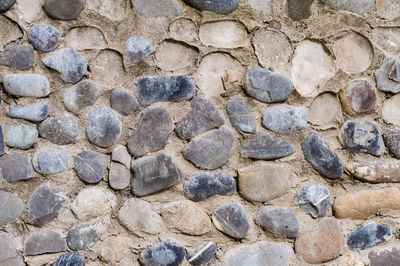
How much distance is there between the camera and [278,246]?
1479mm

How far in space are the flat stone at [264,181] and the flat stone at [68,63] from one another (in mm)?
491

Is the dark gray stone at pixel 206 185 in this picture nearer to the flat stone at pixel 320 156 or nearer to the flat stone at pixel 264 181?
the flat stone at pixel 264 181

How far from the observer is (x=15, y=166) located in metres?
1.33

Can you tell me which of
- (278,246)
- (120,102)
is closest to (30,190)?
(120,102)

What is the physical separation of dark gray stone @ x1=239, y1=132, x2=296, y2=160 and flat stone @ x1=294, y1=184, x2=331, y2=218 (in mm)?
119

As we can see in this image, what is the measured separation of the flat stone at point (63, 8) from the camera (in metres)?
1.32

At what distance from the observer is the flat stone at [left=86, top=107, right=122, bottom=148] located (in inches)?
54.1

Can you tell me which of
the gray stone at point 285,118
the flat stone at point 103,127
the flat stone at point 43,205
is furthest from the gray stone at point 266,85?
the flat stone at point 43,205

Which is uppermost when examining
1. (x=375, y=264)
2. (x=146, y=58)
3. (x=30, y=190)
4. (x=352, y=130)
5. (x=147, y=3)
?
(x=147, y=3)

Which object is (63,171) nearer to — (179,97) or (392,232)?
(179,97)

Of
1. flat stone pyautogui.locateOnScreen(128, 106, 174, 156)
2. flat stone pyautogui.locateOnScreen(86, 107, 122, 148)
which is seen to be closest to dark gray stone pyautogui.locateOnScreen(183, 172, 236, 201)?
flat stone pyautogui.locateOnScreen(128, 106, 174, 156)

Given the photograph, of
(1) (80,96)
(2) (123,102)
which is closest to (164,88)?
(2) (123,102)

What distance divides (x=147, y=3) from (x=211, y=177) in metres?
0.48

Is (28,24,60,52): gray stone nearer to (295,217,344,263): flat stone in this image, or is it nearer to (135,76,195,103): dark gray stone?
(135,76,195,103): dark gray stone
